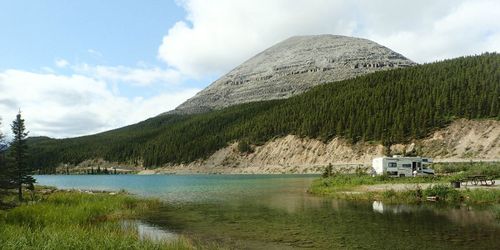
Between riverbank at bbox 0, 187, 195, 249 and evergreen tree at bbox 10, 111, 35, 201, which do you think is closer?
riverbank at bbox 0, 187, 195, 249

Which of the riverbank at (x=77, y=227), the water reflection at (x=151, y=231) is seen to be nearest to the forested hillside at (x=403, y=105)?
the riverbank at (x=77, y=227)

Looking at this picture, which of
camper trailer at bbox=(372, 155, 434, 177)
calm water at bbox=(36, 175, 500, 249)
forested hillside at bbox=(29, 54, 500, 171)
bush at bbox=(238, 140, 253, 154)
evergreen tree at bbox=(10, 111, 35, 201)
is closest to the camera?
calm water at bbox=(36, 175, 500, 249)

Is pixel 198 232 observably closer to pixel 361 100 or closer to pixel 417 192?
pixel 417 192

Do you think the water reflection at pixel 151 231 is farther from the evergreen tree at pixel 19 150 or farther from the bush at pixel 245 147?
the bush at pixel 245 147

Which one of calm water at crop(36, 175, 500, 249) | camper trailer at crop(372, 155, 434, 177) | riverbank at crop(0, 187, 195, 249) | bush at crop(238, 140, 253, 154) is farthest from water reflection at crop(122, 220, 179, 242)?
bush at crop(238, 140, 253, 154)

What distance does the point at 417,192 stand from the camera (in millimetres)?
44188

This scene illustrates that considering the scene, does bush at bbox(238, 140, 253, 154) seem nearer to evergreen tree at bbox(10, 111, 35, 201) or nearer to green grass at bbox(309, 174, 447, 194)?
green grass at bbox(309, 174, 447, 194)

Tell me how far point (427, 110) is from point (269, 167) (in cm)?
6067

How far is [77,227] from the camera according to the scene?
864 inches

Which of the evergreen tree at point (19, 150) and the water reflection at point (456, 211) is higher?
the evergreen tree at point (19, 150)

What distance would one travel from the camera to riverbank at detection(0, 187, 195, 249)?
56.5 feet

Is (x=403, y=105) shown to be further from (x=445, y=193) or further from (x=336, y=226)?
(x=336, y=226)

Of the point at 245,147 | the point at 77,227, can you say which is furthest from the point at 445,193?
the point at 245,147

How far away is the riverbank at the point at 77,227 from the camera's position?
679 inches
